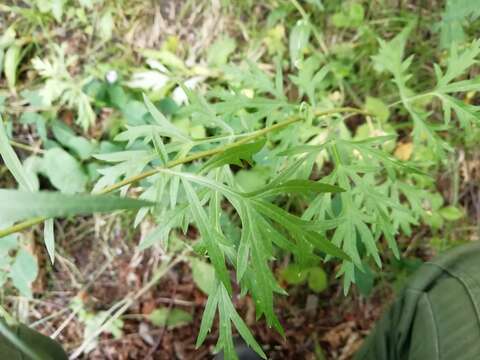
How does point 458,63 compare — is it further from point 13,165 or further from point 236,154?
point 13,165

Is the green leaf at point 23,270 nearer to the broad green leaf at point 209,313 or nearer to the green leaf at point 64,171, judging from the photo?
the green leaf at point 64,171

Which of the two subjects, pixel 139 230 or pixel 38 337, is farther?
pixel 139 230

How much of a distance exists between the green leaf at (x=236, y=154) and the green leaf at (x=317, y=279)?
3.45 feet

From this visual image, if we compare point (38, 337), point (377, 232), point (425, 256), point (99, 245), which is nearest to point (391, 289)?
point (425, 256)

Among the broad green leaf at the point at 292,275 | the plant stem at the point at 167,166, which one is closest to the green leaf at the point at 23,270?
the broad green leaf at the point at 292,275

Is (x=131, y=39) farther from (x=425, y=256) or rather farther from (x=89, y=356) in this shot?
(x=425, y=256)

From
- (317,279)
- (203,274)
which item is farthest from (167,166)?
(317,279)

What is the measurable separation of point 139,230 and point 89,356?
525 mm

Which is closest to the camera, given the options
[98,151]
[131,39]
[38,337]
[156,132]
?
[156,132]

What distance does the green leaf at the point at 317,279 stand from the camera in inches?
75.2

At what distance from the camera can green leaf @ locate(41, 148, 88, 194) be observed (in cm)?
188

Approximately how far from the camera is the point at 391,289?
1980mm

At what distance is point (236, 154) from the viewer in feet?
3.10

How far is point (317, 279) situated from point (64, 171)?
1.06 m
